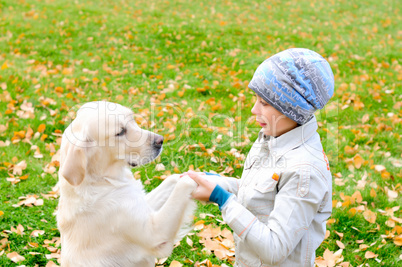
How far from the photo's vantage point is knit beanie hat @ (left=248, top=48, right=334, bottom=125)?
2074 mm

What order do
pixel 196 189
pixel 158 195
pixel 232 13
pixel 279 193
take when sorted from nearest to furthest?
pixel 279 193 → pixel 196 189 → pixel 158 195 → pixel 232 13

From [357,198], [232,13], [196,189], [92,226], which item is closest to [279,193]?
[196,189]

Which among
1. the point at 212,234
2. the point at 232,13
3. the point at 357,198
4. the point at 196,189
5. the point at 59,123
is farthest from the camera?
the point at 232,13

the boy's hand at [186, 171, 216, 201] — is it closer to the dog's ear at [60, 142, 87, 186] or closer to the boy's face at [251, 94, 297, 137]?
the boy's face at [251, 94, 297, 137]

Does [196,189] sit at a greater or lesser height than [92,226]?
greater

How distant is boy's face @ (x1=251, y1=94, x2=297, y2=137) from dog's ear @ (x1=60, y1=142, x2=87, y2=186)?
3.89ft

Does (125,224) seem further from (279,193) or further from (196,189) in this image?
(279,193)

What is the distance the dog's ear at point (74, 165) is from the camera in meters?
2.32

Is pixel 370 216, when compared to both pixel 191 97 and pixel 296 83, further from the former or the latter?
pixel 191 97

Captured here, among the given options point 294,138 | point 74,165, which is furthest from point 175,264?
point 294,138

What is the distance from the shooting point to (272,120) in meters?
2.30

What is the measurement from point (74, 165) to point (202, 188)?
0.84 m

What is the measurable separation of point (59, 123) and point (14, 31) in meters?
5.17

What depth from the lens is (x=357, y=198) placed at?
3.99m
